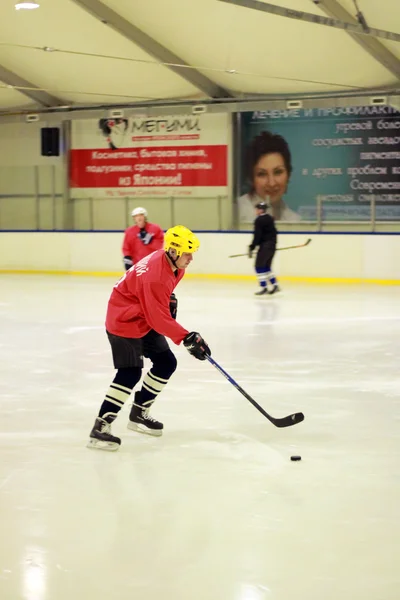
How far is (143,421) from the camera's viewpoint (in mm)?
4504

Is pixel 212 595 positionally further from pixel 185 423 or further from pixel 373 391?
pixel 373 391

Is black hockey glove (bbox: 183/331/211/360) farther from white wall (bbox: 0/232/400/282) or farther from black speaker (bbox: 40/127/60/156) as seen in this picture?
black speaker (bbox: 40/127/60/156)

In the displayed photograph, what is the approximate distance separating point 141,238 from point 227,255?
4205mm

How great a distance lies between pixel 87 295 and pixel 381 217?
17.3ft

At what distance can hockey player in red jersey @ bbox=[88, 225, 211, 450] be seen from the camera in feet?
12.9

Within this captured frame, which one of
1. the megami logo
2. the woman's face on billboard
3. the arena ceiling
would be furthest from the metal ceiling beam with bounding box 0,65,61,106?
the woman's face on billboard

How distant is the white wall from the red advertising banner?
6.69 ft

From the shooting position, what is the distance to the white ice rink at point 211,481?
2.67m

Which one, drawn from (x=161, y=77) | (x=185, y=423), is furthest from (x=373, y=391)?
(x=161, y=77)

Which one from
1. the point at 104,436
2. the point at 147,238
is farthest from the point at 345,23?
the point at 104,436

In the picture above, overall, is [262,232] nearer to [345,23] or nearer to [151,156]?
[345,23]

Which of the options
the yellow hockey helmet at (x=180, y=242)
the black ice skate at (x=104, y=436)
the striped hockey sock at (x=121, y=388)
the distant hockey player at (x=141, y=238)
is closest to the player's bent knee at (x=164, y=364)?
the striped hockey sock at (x=121, y=388)

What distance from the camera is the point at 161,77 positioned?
1522 centimetres

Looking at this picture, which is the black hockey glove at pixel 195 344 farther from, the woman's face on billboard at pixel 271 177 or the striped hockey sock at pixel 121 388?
the woman's face on billboard at pixel 271 177
